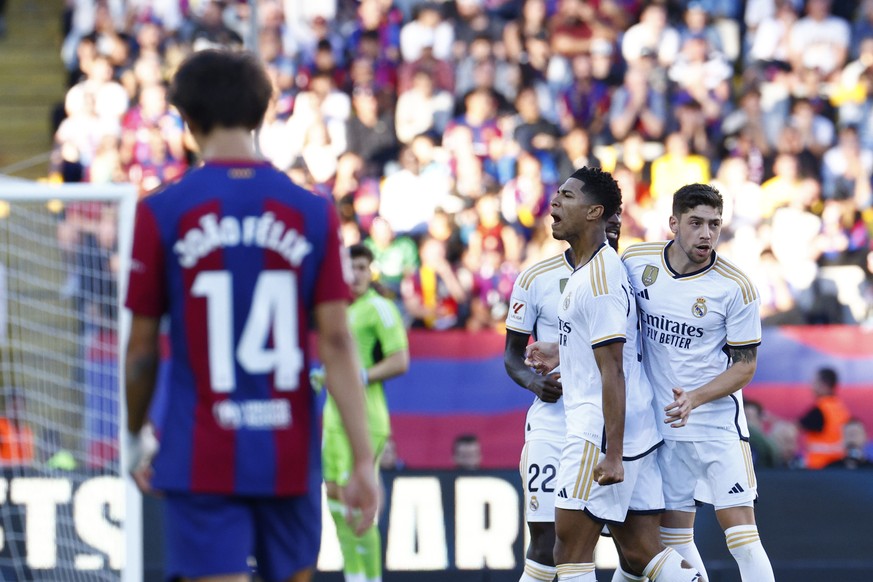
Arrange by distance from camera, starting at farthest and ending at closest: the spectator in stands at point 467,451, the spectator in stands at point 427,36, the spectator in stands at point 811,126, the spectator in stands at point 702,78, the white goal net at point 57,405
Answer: the spectator in stands at point 427,36, the spectator in stands at point 702,78, the spectator in stands at point 811,126, the spectator in stands at point 467,451, the white goal net at point 57,405

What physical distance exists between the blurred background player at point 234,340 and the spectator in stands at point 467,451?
6.64 metres

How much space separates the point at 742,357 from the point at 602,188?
Answer: 1.14m

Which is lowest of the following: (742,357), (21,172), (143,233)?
(742,357)

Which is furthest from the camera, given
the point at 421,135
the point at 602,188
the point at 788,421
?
the point at 421,135

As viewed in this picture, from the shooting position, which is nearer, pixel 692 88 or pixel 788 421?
pixel 788 421

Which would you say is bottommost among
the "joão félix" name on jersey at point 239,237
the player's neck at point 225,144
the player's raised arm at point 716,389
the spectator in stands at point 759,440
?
→ the spectator in stands at point 759,440

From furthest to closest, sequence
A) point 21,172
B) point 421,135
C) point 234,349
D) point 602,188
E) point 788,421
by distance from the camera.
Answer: point 21,172, point 421,135, point 788,421, point 602,188, point 234,349

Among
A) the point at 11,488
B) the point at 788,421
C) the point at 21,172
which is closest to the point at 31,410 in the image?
the point at 11,488

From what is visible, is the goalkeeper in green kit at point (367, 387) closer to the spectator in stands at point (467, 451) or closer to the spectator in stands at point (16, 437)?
the spectator in stands at point (467, 451)

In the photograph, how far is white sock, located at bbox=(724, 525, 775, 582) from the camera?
23.0ft

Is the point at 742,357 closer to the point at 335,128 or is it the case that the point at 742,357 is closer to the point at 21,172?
the point at 335,128

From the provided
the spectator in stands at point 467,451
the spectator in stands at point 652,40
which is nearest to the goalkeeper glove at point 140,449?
the spectator in stands at point 467,451

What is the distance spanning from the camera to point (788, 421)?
1070cm

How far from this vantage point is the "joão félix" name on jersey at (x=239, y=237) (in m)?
3.98
